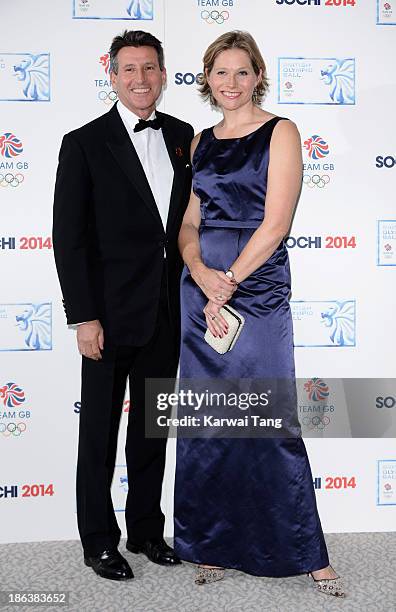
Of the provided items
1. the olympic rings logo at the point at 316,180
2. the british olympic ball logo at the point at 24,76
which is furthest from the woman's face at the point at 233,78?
the british olympic ball logo at the point at 24,76

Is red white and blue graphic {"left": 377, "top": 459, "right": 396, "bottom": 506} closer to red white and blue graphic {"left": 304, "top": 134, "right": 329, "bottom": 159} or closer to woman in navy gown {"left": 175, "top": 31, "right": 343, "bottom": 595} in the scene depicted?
woman in navy gown {"left": 175, "top": 31, "right": 343, "bottom": 595}

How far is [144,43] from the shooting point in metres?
2.60

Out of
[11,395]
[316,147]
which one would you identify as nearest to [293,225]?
[316,147]

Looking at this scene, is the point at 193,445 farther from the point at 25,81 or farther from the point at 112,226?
the point at 25,81

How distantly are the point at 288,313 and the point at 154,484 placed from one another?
0.86 meters

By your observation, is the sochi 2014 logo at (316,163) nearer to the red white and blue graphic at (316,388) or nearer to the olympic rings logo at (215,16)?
the olympic rings logo at (215,16)

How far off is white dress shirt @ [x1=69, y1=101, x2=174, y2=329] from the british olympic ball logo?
0.47 meters

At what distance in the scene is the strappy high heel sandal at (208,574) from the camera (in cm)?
264

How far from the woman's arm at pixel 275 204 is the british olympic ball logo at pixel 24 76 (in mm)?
1060

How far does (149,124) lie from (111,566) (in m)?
1.57

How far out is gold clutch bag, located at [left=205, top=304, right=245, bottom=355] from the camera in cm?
245

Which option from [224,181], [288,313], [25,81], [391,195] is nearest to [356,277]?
[391,195]

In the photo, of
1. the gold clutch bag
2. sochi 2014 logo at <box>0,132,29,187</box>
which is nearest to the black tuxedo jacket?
the gold clutch bag

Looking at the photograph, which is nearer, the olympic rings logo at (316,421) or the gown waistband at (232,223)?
the gown waistband at (232,223)
